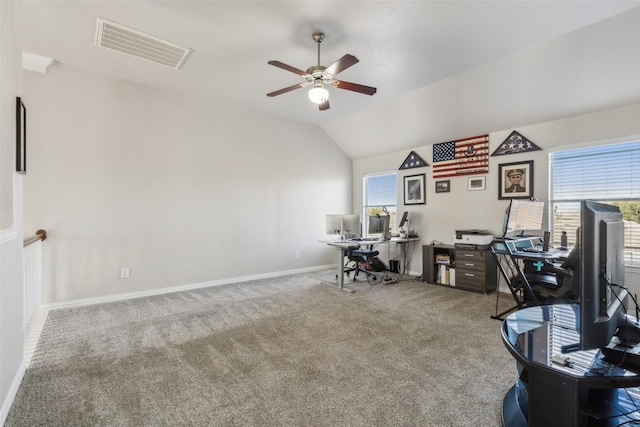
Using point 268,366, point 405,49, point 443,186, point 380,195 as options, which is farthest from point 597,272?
point 380,195

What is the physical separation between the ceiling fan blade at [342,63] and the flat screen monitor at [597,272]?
7.07 feet

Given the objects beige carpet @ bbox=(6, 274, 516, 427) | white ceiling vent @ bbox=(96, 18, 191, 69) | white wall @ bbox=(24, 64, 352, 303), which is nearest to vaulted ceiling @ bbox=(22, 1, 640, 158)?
white ceiling vent @ bbox=(96, 18, 191, 69)

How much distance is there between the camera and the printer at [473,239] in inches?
180

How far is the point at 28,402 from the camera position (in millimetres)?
1926

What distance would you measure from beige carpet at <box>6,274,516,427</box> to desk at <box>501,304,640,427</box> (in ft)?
1.98

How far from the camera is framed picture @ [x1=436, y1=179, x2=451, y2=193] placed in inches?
212

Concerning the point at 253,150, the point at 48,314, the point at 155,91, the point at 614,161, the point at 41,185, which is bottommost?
the point at 48,314

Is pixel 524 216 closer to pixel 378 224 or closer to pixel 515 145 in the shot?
pixel 515 145

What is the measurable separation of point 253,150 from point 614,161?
5.27 meters

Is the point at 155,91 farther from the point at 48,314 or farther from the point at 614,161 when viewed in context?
the point at 614,161

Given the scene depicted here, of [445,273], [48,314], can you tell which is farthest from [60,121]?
[445,273]

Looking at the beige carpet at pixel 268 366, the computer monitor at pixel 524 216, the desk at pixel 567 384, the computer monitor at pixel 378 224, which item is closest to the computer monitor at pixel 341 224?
the computer monitor at pixel 378 224

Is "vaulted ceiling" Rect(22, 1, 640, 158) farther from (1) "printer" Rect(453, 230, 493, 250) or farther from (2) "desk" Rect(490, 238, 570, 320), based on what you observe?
(2) "desk" Rect(490, 238, 570, 320)

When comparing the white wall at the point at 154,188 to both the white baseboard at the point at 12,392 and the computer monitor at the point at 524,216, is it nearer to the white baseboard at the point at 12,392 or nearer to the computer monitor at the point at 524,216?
the white baseboard at the point at 12,392
